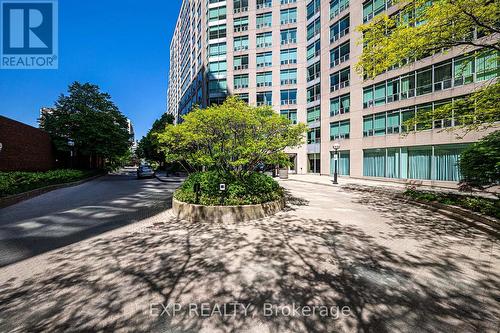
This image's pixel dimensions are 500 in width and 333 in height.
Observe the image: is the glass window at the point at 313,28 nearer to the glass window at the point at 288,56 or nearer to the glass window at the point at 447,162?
the glass window at the point at 288,56

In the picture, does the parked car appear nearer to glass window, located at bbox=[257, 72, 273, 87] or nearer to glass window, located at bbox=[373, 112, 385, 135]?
glass window, located at bbox=[257, 72, 273, 87]

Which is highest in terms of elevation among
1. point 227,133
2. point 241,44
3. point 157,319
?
point 241,44

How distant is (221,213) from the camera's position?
738 cm

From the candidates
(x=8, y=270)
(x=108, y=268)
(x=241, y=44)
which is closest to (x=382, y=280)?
(x=108, y=268)

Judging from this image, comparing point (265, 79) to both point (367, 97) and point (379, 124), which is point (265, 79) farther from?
point (379, 124)

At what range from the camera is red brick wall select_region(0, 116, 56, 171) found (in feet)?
47.6

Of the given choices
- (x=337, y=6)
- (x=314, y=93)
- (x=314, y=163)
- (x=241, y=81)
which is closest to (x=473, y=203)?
(x=314, y=163)

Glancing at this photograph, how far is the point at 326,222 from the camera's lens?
728cm

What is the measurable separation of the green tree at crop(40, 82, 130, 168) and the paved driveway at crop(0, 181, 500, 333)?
23747 mm

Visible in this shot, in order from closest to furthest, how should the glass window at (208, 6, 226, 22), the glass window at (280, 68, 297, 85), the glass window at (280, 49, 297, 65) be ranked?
the glass window at (280, 49, 297, 65), the glass window at (280, 68, 297, 85), the glass window at (208, 6, 226, 22)

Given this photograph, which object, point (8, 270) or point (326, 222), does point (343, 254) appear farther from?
point (8, 270)

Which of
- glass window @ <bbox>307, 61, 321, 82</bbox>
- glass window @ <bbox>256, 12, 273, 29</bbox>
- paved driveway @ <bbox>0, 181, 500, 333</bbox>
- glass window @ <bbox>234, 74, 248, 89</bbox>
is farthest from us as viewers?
glass window @ <bbox>234, 74, 248, 89</bbox>

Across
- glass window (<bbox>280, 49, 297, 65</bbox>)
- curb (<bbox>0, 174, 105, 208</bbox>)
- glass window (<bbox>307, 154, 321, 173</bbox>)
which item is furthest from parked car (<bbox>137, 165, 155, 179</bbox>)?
glass window (<bbox>280, 49, 297, 65</bbox>)

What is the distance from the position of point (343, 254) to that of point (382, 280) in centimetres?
108
